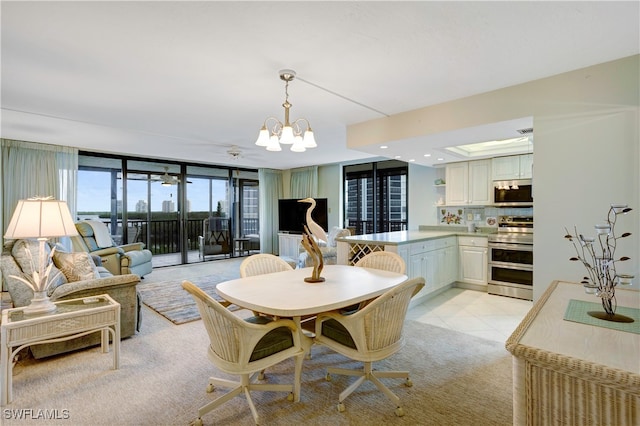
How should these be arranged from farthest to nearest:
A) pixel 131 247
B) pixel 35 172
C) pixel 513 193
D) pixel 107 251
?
pixel 131 247, pixel 35 172, pixel 107 251, pixel 513 193

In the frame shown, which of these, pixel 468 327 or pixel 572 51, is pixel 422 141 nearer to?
pixel 572 51

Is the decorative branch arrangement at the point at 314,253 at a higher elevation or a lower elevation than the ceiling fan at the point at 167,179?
lower

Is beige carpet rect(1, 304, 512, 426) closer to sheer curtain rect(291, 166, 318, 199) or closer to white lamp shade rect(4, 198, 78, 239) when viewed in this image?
white lamp shade rect(4, 198, 78, 239)

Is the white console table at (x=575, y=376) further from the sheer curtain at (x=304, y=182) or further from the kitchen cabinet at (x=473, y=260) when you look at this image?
the sheer curtain at (x=304, y=182)

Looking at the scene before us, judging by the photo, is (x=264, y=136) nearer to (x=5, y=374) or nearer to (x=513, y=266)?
(x=5, y=374)

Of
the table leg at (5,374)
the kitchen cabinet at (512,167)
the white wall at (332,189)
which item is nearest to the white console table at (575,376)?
the table leg at (5,374)

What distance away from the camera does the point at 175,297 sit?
4301 mm

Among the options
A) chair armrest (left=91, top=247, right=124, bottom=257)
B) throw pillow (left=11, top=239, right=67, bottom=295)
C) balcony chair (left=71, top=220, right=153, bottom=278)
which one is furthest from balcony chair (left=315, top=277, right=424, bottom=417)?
chair armrest (left=91, top=247, right=124, bottom=257)

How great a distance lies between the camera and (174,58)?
223 centimetres

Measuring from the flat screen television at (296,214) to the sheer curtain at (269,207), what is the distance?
48 centimetres

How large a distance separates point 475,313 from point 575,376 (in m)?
2.96

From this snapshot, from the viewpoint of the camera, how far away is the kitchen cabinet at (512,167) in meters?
4.40

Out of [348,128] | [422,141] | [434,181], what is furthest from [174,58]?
[434,181]

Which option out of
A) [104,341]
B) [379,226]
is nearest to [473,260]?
[379,226]
